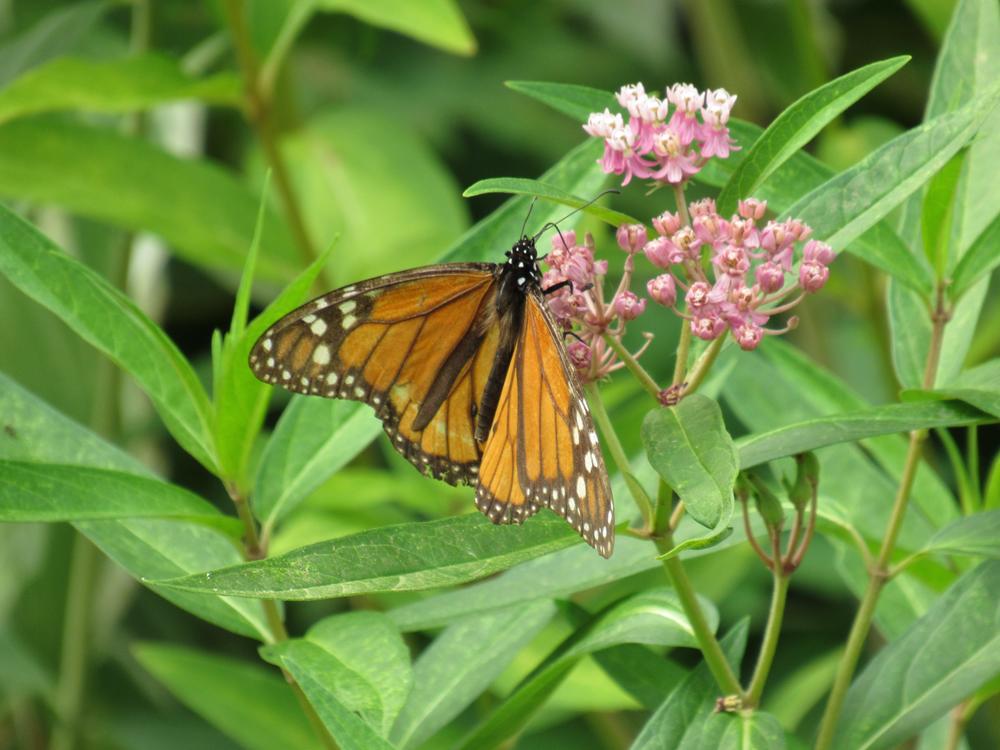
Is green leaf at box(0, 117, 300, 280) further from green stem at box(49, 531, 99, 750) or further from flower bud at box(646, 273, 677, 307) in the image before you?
flower bud at box(646, 273, 677, 307)

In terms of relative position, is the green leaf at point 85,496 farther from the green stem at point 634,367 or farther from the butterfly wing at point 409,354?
the green stem at point 634,367

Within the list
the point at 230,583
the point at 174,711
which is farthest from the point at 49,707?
the point at 230,583

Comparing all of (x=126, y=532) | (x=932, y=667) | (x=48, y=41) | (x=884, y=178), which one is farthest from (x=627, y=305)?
(x=48, y=41)

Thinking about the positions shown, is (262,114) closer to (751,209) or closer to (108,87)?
(108,87)

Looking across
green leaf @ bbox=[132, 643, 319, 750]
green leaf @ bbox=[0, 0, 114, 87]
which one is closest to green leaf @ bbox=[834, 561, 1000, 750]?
green leaf @ bbox=[132, 643, 319, 750]

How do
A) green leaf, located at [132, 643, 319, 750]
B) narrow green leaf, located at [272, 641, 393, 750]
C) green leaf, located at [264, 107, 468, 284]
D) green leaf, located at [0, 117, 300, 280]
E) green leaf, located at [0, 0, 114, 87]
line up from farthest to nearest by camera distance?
green leaf, located at [264, 107, 468, 284] → green leaf, located at [0, 0, 114, 87] → green leaf, located at [0, 117, 300, 280] → green leaf, located at [132, 643, 319, 750] → narrow green leaf, located at [272, 641, 393, 750]

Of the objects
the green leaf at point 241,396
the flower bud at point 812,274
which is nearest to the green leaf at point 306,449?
the green leaf at point 241,396

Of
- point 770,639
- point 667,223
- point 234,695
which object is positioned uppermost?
point 667,223
